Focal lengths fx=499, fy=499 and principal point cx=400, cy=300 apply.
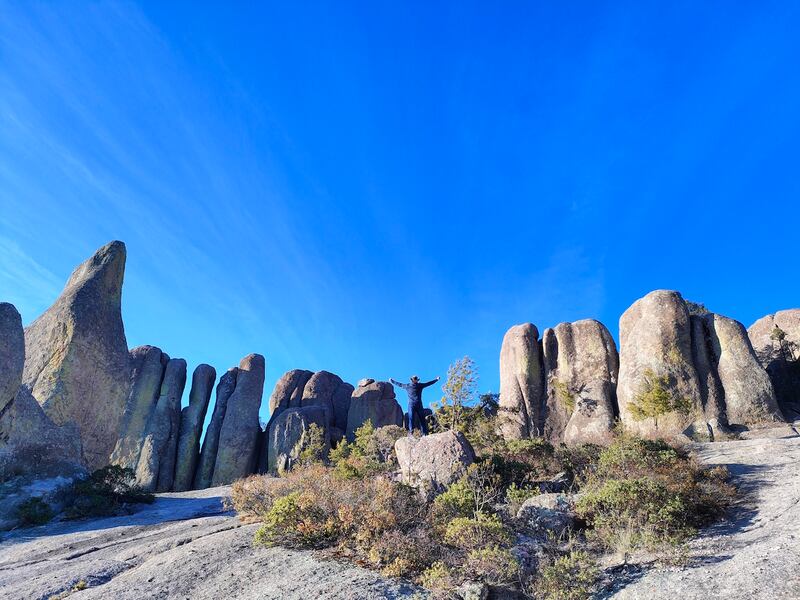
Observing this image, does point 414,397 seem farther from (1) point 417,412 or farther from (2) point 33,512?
(2) point 33,512

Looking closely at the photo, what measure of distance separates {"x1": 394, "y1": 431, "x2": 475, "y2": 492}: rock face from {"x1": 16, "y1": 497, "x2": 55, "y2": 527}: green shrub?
1067cm

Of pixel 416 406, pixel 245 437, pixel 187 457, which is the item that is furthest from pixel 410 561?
pixel 187 457

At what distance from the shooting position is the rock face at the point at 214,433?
1443 inches

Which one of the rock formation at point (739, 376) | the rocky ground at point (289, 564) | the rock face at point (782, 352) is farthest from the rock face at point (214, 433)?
the rock face at point (782, 352)

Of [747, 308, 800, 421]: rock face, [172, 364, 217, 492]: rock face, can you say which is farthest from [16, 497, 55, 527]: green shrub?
[747, 308, 800, 421]: rock face

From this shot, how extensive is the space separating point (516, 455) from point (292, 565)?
23.8ft

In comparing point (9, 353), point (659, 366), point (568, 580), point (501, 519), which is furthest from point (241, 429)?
point (568, 580)

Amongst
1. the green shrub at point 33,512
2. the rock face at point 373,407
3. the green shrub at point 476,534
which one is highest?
the rock face at point 373,407

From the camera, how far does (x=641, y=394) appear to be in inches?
909

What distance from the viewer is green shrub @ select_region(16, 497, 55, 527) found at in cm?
1394

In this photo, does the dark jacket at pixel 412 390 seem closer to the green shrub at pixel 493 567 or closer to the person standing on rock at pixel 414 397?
the person standing on rock at pixel 414 397

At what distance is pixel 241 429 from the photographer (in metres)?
37.3

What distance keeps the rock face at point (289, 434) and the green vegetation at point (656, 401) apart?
19.0m

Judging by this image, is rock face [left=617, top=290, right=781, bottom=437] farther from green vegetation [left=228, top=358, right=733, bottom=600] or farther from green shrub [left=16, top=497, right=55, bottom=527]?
green shrub [left=16, top=497, right=55, bottom=527]
